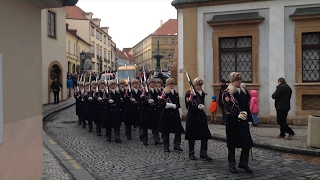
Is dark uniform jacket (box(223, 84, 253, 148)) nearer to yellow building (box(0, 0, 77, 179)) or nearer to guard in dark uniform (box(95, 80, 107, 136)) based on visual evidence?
yellow building (box(0, 0, 77, 179))

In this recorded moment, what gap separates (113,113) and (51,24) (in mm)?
16003

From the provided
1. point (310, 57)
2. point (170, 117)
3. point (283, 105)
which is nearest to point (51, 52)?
point (310, 57)

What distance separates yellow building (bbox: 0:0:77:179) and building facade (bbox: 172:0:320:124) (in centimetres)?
961

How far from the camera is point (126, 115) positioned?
1133cm

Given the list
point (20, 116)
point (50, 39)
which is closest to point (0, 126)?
point (20, 116)

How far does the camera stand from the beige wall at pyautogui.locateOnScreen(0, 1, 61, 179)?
4.96 meters

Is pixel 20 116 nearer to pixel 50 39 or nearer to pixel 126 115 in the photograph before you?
pixel 126 115

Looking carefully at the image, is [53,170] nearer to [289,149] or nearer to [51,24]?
[289,149]

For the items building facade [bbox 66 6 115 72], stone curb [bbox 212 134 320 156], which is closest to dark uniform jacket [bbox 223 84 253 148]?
stone curb [bbox 212 134 320 156]

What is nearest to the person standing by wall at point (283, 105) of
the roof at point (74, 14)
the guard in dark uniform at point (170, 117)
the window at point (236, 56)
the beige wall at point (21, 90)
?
the guard in dark uniform at point (170, 117)

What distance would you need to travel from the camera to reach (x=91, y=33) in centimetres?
6100

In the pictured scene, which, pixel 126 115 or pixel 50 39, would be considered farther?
pixel 50 39

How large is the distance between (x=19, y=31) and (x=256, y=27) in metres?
10.9

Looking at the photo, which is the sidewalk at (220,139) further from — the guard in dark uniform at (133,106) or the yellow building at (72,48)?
the yellow building at (72,48)
